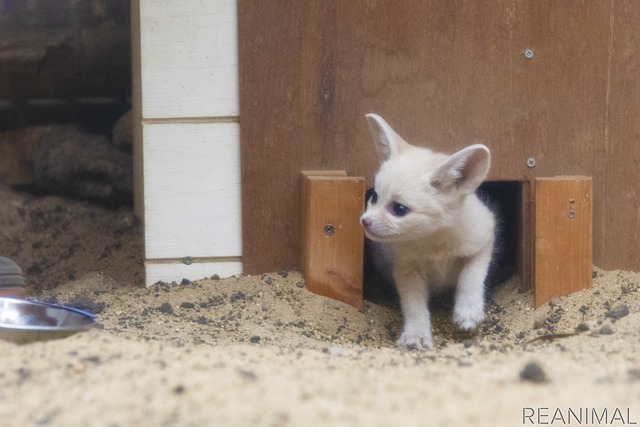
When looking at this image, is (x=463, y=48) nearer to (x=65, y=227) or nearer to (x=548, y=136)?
(x=548, y=136)

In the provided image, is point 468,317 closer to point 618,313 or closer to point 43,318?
point 618,313

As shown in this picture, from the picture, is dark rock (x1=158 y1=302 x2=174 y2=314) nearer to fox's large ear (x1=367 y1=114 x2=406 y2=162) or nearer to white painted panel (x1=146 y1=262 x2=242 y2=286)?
white painted panel (x1=146 y1=262 x2=242 y2=286)

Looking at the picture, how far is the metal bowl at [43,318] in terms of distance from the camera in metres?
2.71

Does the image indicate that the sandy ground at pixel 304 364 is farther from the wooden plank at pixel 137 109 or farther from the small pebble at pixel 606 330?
the wooden plank at pixel 137 109

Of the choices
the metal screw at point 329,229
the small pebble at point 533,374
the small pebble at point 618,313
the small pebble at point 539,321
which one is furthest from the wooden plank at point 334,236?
the small pebble at point 533,374

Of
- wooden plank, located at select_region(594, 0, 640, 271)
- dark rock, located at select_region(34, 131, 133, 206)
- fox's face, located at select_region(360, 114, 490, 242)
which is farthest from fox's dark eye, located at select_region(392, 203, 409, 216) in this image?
dark rock, located at select_region(34, 131, 133, 206)

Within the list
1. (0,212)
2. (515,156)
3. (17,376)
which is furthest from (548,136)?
(0,212)

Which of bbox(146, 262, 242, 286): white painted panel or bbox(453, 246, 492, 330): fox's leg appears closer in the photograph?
bbox(453, 246, 492, 330): fox's leg

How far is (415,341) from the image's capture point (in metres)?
3.68

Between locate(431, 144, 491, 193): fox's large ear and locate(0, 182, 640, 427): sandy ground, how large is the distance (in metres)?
0.68

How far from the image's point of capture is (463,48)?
4.02 m

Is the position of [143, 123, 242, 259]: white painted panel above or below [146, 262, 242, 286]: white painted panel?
above

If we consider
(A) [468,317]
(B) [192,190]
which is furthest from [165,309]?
(A) [468,317]

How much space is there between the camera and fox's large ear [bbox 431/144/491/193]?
139 inches
